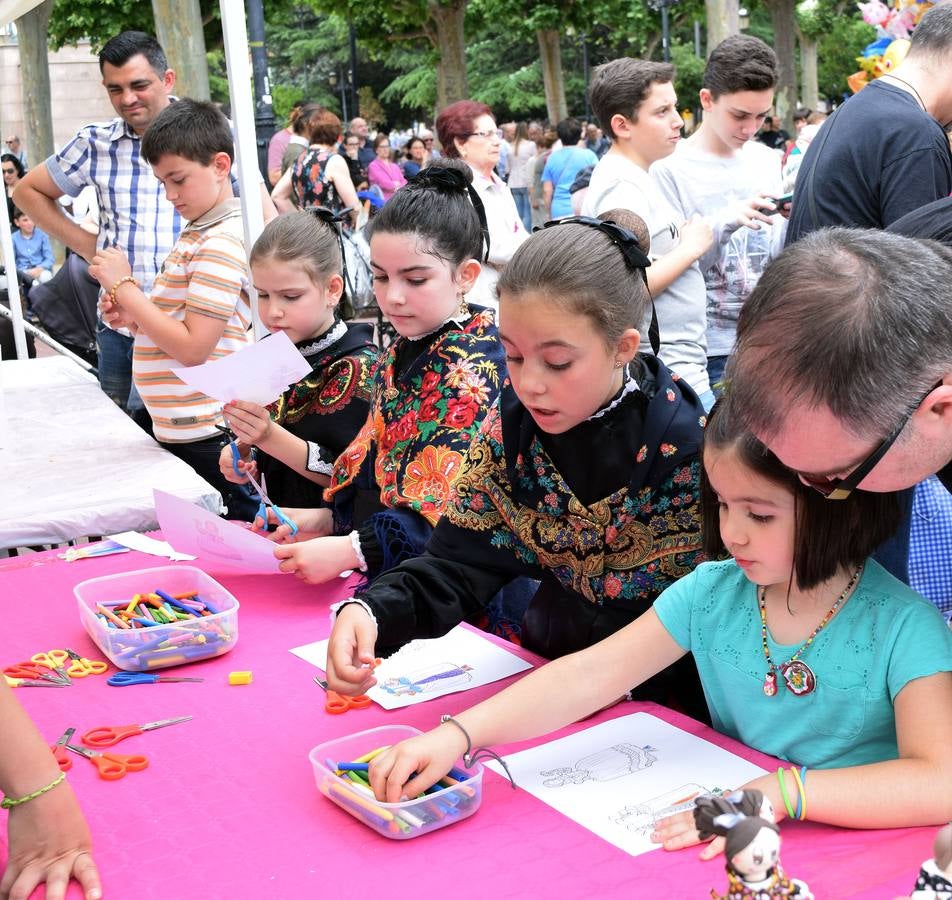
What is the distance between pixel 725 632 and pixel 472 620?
725 millimetres

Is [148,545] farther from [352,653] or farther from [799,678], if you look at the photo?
[799,678]

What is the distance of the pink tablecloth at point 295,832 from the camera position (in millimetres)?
1189

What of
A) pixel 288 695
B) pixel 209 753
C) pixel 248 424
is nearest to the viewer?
pixel 209 753

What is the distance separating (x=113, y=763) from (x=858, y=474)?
39.3 inches

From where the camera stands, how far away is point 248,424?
2.37 m

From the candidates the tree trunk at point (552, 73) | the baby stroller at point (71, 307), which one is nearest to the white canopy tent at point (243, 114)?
the baby stroller at point (71, 307)

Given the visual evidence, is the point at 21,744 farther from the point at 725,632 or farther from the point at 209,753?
the point at 725,632

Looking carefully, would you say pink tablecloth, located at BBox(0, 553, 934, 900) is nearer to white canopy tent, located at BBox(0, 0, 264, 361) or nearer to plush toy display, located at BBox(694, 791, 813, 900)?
plush toy display, located at BBox(694, 791, 813, 900)

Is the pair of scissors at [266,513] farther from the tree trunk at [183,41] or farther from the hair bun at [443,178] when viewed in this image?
the tree trunk at [183,41]

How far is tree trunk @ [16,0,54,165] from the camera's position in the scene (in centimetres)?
1291

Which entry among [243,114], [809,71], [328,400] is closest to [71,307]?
[243,114]

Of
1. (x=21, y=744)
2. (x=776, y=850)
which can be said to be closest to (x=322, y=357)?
(x=21, y=744)

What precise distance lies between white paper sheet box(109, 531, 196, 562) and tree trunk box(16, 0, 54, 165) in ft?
38.2

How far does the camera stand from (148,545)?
2.43 meters
